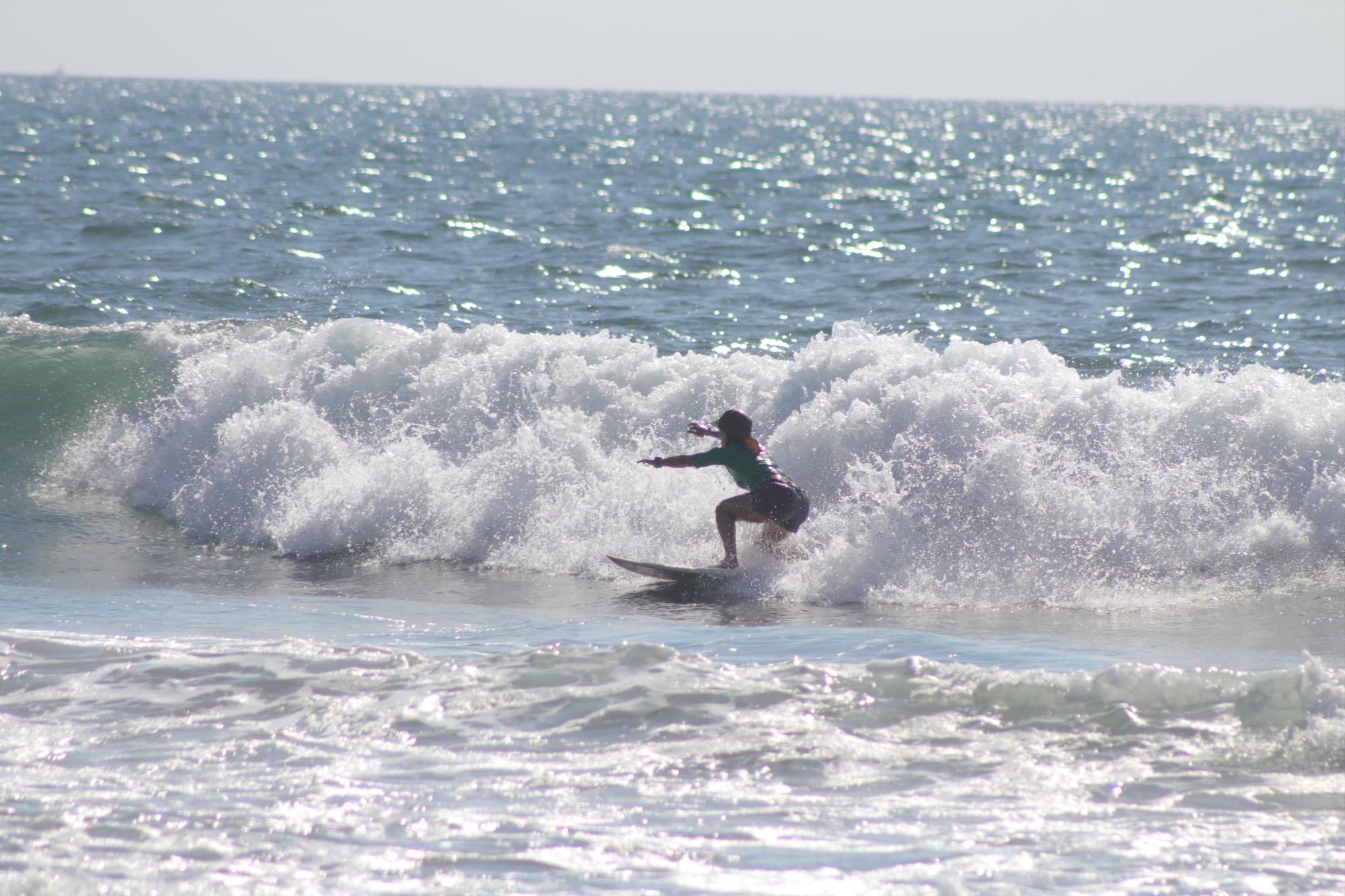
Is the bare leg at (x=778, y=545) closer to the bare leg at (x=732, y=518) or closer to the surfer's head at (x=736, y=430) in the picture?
the bare leg at (x=732, y=518)

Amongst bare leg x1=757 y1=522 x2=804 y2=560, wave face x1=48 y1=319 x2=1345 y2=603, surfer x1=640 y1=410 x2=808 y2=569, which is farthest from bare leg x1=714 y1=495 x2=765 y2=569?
wave face x1=48 y1=319 x2=1345 y2=603

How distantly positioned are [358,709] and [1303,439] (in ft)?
23.9

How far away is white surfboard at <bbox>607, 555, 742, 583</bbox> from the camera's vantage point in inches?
337

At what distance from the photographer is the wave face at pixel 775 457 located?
8.89 metres

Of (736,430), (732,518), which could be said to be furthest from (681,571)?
(736,430)

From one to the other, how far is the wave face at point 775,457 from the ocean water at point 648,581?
0.04m

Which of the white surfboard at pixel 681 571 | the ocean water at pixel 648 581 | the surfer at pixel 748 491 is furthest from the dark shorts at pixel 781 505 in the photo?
the white surfboard at pixel 681 571

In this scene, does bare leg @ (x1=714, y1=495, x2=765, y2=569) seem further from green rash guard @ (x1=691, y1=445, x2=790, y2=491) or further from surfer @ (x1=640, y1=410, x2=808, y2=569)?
green rash guard @ (x1=691, y1=445, x2=790, y2=491)

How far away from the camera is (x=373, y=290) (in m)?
17.2

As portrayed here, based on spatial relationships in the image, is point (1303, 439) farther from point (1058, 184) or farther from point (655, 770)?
point (1058, 184)

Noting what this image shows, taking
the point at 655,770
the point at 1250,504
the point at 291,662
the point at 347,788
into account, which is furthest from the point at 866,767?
the point at 1250,504

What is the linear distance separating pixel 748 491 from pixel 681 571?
78 centimetres

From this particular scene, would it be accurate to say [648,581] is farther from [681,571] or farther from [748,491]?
[748,491]

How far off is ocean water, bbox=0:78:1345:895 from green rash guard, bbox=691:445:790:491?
489 millimetres
